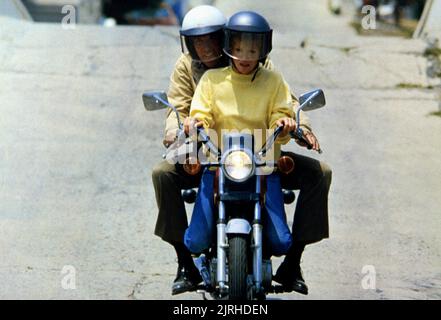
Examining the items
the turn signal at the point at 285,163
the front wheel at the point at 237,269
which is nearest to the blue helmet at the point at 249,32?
the turn signal at the point at 285,163

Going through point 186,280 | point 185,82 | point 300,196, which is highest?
point 185,82

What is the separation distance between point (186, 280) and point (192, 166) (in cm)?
83

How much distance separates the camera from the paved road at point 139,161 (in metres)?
6.50

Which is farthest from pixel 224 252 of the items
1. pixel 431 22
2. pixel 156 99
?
pixel 431 22

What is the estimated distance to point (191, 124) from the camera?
499 centimetres

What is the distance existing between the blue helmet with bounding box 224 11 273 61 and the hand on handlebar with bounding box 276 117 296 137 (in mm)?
367

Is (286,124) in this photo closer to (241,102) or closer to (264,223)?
(241,102)

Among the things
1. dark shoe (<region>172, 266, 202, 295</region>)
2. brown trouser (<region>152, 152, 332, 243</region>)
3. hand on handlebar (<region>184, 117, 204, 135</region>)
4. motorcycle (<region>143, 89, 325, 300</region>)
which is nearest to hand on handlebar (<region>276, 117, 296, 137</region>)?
motorcycle (<region>143, 89, 325, 300</region>)

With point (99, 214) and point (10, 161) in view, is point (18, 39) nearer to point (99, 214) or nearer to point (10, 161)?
point (10, 161)

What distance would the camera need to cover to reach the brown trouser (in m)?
5.28

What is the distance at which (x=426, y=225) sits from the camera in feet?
24.2

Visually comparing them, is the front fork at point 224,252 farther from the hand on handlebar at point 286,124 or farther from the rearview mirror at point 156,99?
the rearview mirror at point 156,99

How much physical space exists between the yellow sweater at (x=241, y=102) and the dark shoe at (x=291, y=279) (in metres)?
0.77

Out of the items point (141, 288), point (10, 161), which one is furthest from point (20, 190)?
point (141, 288)
